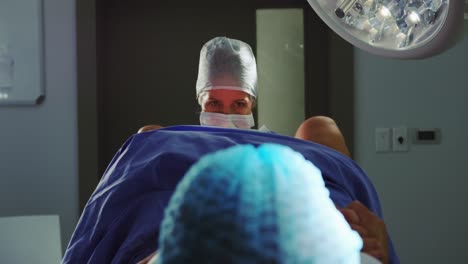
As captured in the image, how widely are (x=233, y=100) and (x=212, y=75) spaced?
0.11 metres

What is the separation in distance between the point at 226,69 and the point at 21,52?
97 cm

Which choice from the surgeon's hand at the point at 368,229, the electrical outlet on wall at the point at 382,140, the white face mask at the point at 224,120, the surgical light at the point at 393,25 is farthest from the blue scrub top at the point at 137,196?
the electrical outlet on wall at the point at 382,140

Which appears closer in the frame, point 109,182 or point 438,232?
point 109,182

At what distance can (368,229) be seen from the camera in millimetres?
793

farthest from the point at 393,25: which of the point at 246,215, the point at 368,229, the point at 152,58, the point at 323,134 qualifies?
the point at 152,58

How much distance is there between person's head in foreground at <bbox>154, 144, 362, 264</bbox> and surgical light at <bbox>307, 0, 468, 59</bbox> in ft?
0.92

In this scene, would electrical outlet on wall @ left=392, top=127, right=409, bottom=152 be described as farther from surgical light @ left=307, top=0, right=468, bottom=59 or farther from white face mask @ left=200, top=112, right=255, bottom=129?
surgical light @ left=307, top=0, right=468, bottom=59

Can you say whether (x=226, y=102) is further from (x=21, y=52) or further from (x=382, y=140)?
(x=21, y=52)

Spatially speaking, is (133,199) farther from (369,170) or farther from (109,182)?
(369,170)

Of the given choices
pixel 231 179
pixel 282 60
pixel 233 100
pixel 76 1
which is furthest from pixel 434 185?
pixel 231 179

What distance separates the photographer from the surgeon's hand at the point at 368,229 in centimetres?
76

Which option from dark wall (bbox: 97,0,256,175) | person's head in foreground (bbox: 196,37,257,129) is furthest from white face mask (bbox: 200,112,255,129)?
dark wall (bbox: 97,0,256,175)

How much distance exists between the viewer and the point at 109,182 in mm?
848

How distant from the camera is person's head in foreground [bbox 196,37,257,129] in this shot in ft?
5.40
